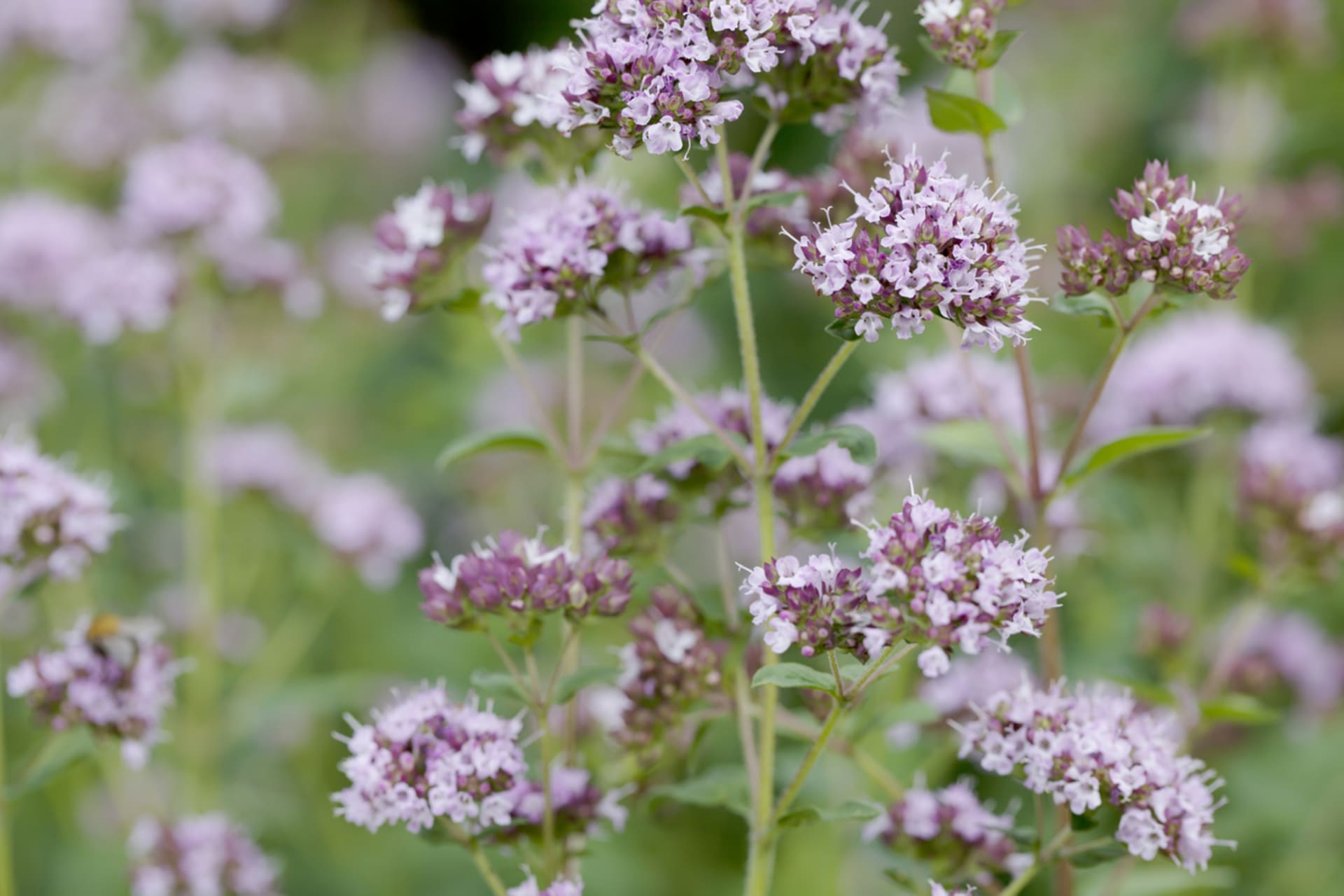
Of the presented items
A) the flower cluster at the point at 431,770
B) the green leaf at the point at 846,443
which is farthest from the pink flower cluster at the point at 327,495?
the green leaf at the point at 846,443

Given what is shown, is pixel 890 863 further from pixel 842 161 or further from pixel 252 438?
pixel 252 438

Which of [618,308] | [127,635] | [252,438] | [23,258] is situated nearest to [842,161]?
[127,635]

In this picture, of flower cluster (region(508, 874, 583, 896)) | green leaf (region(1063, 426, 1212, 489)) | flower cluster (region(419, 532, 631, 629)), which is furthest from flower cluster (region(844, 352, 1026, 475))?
flower cluster (region(508, 874, 583, 896))

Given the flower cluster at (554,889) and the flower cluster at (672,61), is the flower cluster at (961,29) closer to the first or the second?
the flower cluster at (672,61)

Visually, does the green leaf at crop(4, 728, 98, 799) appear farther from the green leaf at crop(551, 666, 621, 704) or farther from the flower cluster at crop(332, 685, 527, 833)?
the green leaf at crop(551, 666, 621, 704)

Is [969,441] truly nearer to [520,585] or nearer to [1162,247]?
[1162,247]

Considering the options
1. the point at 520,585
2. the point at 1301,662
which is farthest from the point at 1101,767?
the point at 1301,662
